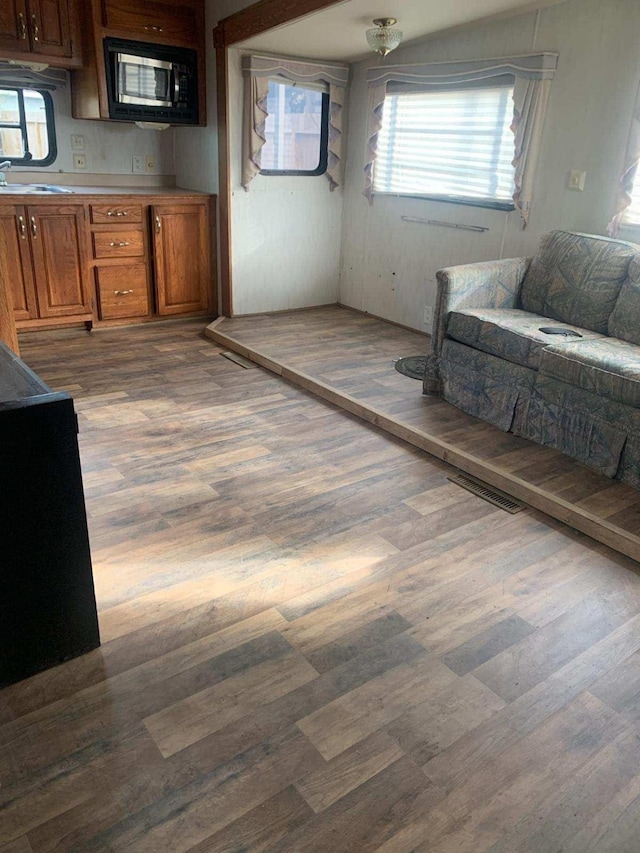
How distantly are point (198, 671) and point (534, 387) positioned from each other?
2056mm

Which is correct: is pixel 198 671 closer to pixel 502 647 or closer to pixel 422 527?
pixel 502 647

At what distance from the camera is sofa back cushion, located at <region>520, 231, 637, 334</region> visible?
10.8ft

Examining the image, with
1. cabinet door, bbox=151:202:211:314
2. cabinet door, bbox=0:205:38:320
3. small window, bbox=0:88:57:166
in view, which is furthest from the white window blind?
cabinet door, bbox=0:205:38:320

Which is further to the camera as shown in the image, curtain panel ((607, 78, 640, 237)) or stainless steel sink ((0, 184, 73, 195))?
stainless steel sink ((0, 184, 73, 195))

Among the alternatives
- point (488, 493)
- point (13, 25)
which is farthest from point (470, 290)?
point (13, 25)

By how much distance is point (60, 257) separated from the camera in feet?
14.6

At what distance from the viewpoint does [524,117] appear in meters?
3.85

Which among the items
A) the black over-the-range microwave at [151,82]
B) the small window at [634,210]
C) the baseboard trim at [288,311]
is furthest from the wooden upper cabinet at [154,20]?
the small window at [634,210]

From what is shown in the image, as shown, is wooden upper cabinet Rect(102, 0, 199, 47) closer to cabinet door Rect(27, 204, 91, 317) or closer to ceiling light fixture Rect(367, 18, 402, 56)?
cabinet door Rect(27, 204, 91, 317)

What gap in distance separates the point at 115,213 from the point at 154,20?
4.37 feet

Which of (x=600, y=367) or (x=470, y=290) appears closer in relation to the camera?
(x=600, y=367)

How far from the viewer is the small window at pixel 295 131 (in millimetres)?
4961

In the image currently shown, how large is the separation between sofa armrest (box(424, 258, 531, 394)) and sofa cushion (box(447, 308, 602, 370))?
6cm

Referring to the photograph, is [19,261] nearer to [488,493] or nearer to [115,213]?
[115,213]
